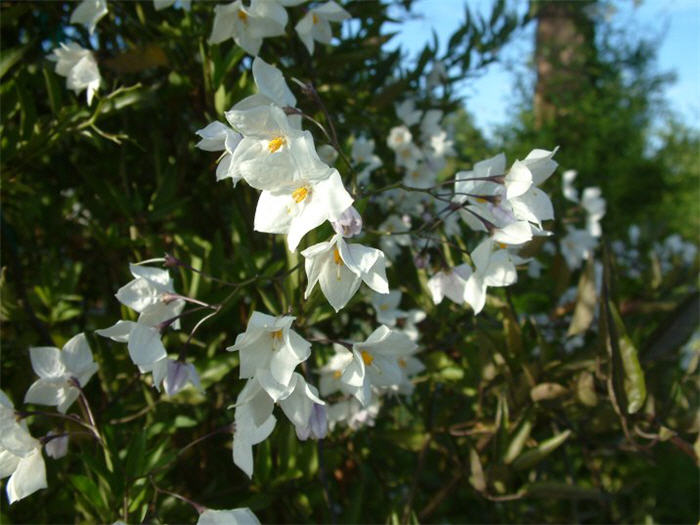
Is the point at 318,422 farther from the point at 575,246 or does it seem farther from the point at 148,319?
the point at 575,246

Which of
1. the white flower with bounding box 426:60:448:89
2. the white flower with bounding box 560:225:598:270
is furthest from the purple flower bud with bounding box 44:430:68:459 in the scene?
the white flower with bounding box 560:225:598:270

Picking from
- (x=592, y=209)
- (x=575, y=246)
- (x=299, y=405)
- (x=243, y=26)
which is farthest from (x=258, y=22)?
(x=592, y=209)

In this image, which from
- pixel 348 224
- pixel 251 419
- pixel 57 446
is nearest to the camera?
pixel 348 224

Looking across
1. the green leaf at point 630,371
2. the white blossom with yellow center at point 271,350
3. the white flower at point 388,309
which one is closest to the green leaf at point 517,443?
the green leaf at point 630,371

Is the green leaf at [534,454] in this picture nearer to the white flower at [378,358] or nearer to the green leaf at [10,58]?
the white flower at [378,358]

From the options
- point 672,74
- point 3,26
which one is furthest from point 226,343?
point 672,74

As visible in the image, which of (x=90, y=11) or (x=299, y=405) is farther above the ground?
(x=90, y=11)

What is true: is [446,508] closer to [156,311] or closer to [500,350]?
[500,350]
